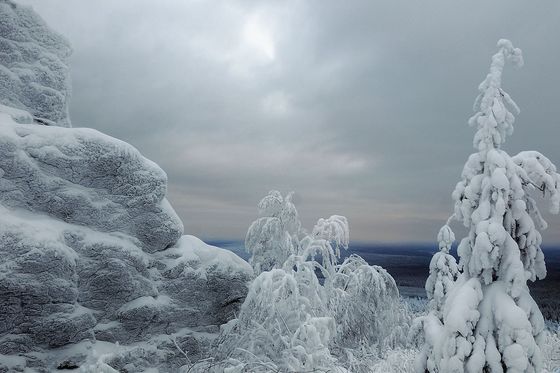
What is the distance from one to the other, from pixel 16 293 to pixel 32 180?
2523 millimetres

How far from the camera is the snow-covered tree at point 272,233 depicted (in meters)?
15.3

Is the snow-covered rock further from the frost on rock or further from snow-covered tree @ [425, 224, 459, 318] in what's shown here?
snow-covered tree @ [425, 224, 459, 318]

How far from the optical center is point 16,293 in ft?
28.5

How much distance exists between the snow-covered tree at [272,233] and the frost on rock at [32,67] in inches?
279

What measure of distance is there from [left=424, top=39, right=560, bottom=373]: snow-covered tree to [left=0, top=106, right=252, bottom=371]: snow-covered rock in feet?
21.7

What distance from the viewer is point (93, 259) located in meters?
9.84

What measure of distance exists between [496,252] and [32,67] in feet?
40.9

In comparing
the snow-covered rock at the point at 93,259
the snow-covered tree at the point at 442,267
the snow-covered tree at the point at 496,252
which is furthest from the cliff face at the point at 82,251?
the snow-covered tree at the point at 442,267

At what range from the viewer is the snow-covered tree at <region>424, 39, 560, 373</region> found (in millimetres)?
6137

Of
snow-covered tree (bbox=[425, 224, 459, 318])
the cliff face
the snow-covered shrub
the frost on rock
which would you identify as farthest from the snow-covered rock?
snow-covered tree (bbox=[425, 224, 459, 318])

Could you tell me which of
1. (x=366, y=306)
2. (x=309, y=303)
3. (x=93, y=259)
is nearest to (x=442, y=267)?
(x=366, y=306)

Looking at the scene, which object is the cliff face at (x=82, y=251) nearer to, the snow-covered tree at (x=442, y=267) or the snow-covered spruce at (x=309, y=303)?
the snow-covered spruce at (x=309, y=303)

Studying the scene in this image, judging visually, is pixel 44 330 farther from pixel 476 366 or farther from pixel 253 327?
pixel 476 366

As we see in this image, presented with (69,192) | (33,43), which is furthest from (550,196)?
(33,43)
